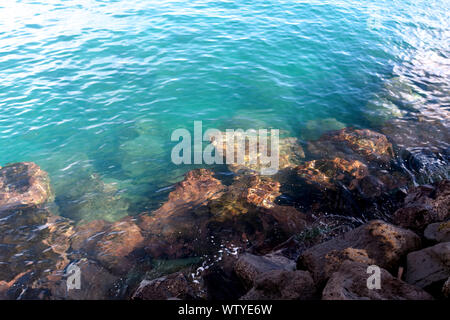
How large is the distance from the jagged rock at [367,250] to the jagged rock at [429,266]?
0.27 m

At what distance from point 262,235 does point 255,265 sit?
4.82ft

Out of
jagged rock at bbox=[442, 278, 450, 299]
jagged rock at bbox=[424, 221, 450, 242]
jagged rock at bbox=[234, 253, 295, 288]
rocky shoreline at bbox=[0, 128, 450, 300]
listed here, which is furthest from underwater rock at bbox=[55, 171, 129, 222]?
jagged rock at bbox=[424, 221, 450, 242]

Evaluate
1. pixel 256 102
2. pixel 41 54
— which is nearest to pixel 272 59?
pixel 256 102

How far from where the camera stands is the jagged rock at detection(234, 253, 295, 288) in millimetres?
5117

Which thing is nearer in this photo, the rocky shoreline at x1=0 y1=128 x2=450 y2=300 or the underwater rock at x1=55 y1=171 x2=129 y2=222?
the rocky shoreline at x1=0 y1=128 x2=450 y2=300

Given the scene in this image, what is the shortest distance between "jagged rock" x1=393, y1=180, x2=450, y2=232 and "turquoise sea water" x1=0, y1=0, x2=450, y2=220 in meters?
4.79

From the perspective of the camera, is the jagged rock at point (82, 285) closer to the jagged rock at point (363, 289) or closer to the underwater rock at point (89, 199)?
the underwater rock at point (89, 199)

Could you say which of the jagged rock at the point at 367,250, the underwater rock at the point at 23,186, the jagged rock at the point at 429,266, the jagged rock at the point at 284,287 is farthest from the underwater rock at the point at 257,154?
the underwater rock at the point at 23,186

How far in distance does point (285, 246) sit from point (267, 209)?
1.24 metres

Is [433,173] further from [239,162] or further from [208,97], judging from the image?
[208,97]

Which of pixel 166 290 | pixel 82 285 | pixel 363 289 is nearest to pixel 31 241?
pixel 82 285

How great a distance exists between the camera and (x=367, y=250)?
4.80 m
